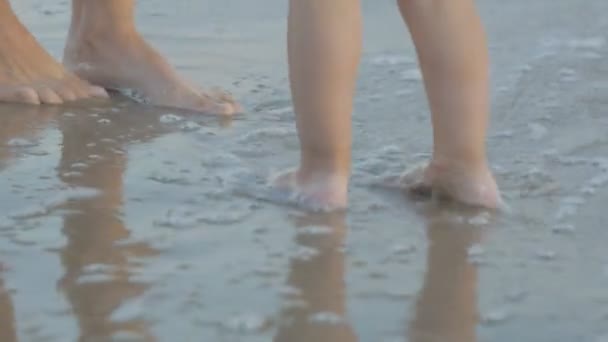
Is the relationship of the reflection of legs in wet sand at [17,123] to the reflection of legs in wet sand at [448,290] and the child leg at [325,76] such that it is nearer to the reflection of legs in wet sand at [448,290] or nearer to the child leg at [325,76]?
the child leg at [325,76]

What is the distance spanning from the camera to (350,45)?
215 cm

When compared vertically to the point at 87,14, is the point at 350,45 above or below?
above

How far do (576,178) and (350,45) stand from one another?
0.55 metres

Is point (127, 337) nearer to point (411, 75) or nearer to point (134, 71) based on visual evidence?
point (134, 71)

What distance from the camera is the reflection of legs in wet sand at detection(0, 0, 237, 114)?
2.97m

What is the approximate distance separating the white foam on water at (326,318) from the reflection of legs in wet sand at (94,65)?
1.18 metres

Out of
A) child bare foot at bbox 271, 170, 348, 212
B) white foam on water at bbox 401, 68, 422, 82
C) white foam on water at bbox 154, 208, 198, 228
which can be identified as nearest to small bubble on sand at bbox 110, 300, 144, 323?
white foam on water at bbox 154, 208, 198, 228

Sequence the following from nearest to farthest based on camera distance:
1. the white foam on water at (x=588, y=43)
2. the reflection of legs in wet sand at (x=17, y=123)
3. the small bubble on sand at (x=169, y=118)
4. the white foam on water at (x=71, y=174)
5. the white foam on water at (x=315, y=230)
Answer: the white foam on water at (x=315, y=230), the white foam on water at (x=71, y=174), the reflection of legs in wet sand at (x=17, y=123), the small bubble on sand at (x=169, y=118), the white foam on water at (x=588, y=43)

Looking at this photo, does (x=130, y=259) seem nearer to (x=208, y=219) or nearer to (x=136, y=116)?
(x=208, y=219)

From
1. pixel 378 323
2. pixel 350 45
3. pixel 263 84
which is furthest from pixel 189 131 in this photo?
pixel 378 323

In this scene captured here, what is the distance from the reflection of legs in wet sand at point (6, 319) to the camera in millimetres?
1682

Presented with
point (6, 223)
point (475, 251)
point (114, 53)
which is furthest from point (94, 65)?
point (475, 251)

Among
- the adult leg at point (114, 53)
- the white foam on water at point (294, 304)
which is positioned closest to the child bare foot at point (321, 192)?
the white foam on water at point (294, 304)

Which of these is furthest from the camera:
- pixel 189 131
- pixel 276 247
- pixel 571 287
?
pixel 189 131
